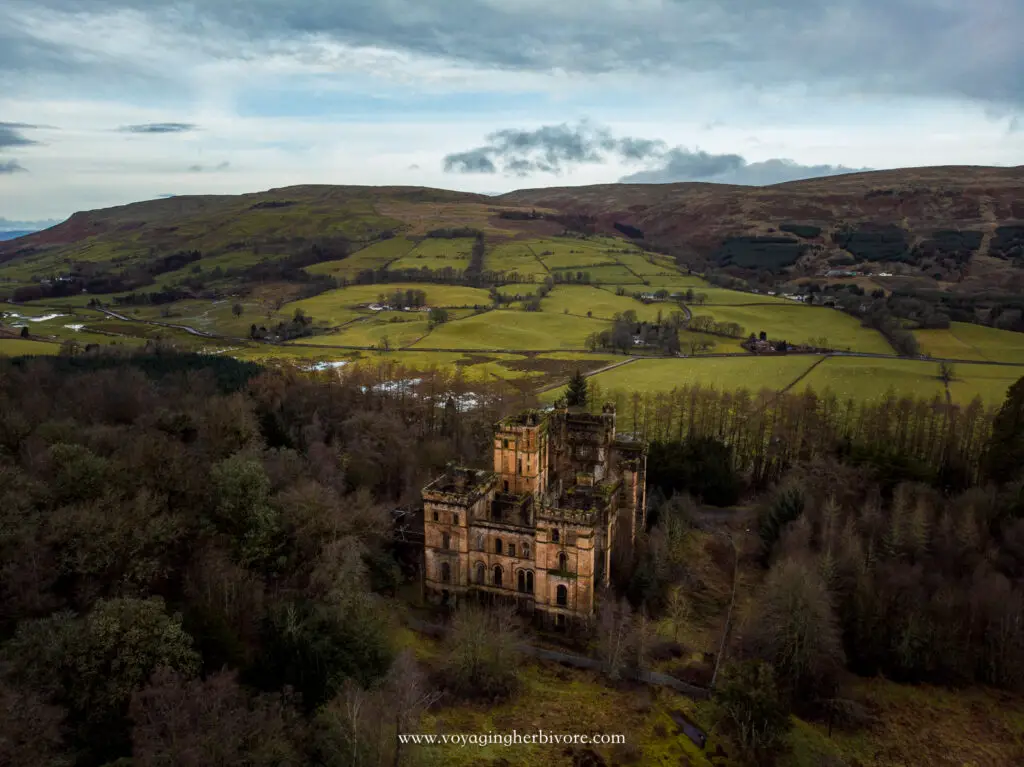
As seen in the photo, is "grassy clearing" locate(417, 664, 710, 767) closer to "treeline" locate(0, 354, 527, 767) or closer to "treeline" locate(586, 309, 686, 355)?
"treeline" locate(0, 354, 527, 767)

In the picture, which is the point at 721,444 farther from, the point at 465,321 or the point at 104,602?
the point at 465,321

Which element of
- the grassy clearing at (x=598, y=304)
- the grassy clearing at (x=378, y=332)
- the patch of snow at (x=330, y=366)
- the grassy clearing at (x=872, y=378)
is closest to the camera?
the grassy clearing at (x=872, y=378)

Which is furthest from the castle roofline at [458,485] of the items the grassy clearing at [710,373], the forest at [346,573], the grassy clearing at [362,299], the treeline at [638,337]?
the grassy clearing at [362,299]

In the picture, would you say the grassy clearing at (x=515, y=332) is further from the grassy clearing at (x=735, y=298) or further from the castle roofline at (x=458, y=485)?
the castle roofline at (x=458, y=485)

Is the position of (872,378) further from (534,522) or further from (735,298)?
(735,298)

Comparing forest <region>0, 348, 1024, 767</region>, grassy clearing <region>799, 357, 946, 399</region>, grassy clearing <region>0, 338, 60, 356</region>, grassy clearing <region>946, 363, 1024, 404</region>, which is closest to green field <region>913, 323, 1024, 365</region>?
grassy clearing <region>946, 363, 1024, 404</region>

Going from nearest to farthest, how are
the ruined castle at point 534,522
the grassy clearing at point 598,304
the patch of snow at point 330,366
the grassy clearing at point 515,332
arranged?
the ruined castle at point 534,522
the patch of snow at point 330,366
the grassy clearing at point 515,332
the grassy clearing at point 598,304
